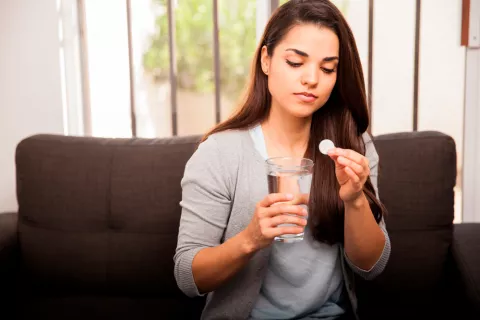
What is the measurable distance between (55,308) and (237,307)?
77 cm

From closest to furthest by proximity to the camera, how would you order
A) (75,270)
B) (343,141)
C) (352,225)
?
(352,225) → (343,141) → (75,270)

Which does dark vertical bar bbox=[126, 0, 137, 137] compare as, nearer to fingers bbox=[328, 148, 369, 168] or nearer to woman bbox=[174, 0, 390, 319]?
woman bbox=[174, 0, 390, 319]

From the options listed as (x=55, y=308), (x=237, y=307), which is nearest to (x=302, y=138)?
(x=237, y=307)

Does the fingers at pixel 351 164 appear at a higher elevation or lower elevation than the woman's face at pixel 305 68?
lower

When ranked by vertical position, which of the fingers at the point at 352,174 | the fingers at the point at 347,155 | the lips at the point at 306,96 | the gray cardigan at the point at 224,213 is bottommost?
the gray cardigan at the point at 224,213

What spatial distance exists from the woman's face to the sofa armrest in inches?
26.4

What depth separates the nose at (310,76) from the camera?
1.26 meters

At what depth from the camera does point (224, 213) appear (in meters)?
1.35

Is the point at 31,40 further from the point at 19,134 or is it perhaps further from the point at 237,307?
the point at 237,307

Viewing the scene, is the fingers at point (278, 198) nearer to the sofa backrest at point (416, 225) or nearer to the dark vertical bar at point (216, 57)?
the sofa backrest at point (416, 225)

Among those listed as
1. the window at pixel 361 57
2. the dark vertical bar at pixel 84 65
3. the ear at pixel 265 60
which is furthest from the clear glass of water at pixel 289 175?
the dark vertical bar at pixel 84 65

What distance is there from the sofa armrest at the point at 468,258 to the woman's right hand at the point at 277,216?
68cm

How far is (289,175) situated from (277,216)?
0.27ft

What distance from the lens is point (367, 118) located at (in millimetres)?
1472
